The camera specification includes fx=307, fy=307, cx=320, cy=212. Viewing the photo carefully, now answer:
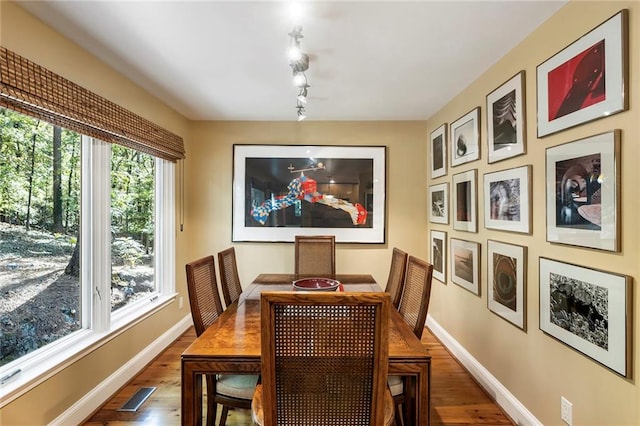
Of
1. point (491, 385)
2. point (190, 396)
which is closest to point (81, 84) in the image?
point (190, 396)

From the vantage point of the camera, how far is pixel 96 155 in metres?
2.21

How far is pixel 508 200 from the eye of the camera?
2.10 m

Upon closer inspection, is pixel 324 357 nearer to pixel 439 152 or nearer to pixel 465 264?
pixel 465 264

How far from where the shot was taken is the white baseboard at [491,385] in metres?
1.93

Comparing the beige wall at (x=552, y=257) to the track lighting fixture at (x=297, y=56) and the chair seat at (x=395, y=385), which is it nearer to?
the chair seat at (x=395, y=385)

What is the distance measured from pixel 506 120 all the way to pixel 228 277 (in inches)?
91.7

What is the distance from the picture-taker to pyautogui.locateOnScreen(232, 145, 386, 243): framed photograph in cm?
369

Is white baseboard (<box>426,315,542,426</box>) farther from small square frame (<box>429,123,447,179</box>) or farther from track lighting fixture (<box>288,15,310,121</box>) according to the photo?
track lighting fixture (<box>288,15,310,121</box>)

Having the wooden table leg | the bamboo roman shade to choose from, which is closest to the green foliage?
the bamboo roman shade

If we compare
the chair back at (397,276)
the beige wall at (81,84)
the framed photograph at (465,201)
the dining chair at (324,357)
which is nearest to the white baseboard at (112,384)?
the beige wall at (81,84)

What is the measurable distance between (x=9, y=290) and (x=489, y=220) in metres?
3.10

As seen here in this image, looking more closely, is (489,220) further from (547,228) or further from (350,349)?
(350,349)

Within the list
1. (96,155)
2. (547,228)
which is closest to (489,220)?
(547,228)

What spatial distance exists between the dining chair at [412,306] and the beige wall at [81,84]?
1.95 metres
